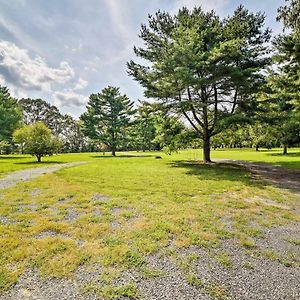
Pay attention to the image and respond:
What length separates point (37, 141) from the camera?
21.7 m

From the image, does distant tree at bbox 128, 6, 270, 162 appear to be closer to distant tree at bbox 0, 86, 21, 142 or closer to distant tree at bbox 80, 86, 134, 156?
distant tree at bbox 80, 86, 134, 156

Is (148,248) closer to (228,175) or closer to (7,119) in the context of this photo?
(228,175)

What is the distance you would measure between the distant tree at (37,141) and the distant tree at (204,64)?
1213 centimetres

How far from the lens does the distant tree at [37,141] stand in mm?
21500

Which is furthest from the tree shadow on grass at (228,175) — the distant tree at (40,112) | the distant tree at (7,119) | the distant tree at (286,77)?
the distant tree at (40,112)

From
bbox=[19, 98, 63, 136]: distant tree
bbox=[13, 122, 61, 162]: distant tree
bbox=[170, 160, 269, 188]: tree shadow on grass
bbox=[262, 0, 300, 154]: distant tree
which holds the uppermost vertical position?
bbox=[19, 98, 63, 136]: distant tree

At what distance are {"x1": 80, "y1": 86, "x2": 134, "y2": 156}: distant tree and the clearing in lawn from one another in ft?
92.7

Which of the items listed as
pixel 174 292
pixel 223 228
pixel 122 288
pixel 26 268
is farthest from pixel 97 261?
pixel 223 228

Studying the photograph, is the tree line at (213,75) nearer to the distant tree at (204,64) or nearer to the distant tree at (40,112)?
the distant tree at (204,64)

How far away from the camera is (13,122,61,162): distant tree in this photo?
21.5 metres

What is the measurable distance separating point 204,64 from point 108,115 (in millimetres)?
23694

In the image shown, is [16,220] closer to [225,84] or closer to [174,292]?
[174,292]

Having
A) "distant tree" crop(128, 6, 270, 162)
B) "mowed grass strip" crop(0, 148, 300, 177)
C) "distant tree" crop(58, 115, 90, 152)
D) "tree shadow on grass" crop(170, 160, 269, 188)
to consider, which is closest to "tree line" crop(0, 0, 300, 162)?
"distant tree" crop(128, 6, 270, 162)

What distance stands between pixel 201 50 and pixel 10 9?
35.1 feet
